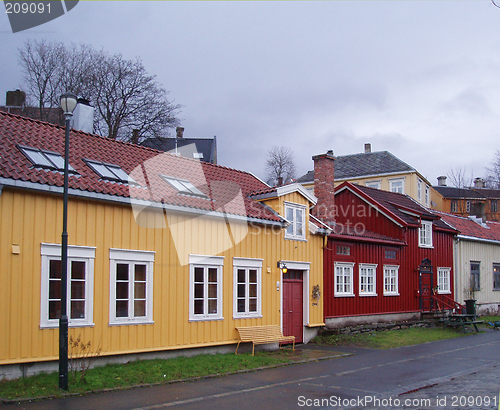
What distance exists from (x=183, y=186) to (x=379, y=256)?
35.8ft

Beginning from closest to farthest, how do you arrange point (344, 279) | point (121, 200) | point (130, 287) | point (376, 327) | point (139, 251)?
point (121, 200) → point (130, 287) → point (139, 251) → point (344, 279) → point (376, 327)

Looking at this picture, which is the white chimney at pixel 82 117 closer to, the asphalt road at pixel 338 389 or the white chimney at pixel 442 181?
the asphalt road at pixel 338 389

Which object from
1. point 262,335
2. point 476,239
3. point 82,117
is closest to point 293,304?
point 262,335

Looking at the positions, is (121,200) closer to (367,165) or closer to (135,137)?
(135,137)

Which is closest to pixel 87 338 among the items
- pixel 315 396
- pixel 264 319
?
pixel 315 396

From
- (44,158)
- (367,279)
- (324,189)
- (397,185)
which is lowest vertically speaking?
(367,279)

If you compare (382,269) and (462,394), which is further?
(382,269)

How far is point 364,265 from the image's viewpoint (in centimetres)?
2256

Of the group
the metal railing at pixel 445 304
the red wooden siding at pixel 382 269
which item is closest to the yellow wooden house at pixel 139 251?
the red wooden siding at pixel 382 269

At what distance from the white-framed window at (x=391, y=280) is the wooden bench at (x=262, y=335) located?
8.05 meters

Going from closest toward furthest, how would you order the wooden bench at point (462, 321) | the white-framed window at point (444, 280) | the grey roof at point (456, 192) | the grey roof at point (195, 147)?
the wooden bench at point (462, 321)
the white-framed window at point (444, 280)
the grey roof at point (195, 147)
the grey roof at point (456, 192)

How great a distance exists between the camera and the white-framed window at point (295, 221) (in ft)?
60.9

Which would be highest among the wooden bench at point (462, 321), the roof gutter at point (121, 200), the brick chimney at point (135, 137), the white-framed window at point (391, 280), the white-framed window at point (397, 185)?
the brick chimney at point (135, 137)

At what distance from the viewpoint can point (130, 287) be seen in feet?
44.2
